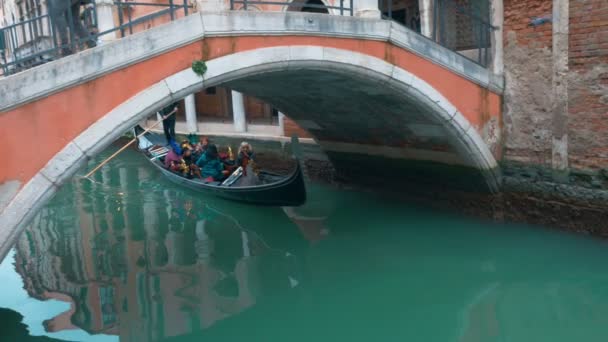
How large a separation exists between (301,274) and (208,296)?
0.75m

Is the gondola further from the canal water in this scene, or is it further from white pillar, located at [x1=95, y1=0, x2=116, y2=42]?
white pillar, located at [x1=95, y1=0, x2=116, y2=42]

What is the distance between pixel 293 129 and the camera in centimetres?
719

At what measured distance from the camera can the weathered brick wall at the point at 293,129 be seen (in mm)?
7031

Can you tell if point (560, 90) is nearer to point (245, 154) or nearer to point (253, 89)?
point (253, 89)

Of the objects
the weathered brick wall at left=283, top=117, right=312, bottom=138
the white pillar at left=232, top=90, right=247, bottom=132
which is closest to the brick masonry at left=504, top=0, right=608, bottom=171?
the weathered brick wall at left=283, top=117, right=312, bottom=138

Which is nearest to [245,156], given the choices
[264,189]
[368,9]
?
[264,189]

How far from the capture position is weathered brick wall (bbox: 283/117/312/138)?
7.03 meters

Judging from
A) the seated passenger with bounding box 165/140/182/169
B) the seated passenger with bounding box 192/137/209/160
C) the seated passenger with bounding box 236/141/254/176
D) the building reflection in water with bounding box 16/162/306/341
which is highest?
the seated passenger with bounding box 236/141/254/176

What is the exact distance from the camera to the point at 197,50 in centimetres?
320

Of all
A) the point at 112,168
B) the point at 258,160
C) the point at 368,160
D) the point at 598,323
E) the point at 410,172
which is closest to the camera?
the point at 598,323

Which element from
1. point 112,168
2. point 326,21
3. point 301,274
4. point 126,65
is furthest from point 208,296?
point 112,168

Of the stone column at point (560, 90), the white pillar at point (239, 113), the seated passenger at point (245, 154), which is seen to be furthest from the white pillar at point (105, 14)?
the white pillar at point (239, 113)

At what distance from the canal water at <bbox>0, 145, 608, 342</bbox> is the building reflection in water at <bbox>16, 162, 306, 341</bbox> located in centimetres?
1

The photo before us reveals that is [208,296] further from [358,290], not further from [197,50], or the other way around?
[197,50]
